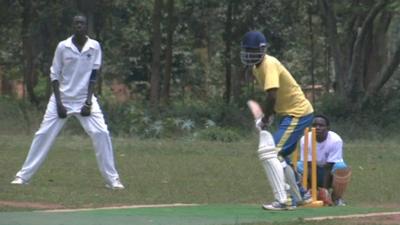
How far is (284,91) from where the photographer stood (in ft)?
34.8

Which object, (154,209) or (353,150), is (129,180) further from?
(353,150)

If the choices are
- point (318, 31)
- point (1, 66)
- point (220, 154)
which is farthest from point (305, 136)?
point (1, 66)

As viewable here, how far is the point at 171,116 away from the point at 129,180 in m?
13.9

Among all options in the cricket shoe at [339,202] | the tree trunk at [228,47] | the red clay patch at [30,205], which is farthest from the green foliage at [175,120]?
the red clay patch at [30,205]

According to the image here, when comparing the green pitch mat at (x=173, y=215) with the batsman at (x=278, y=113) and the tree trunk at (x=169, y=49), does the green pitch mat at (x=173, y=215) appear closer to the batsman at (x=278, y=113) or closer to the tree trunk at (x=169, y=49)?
the batsman at (x=278, y=113)

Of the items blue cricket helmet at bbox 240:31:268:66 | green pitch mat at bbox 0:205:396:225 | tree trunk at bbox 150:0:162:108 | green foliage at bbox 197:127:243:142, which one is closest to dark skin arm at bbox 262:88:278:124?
blue cricket helmet at bbox 240:31:268:66

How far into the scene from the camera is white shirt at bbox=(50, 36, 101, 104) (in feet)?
41.0

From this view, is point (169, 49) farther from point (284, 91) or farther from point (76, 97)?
point (284, 91)

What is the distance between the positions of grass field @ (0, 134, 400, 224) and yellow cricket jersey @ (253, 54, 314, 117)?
3.57 feet

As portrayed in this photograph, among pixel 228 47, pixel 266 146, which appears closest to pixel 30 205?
pixel 266 146

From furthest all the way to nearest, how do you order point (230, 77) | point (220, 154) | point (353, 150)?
point (230, 77), point (353, 150), point (220, 154)

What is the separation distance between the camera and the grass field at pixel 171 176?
11805 mm

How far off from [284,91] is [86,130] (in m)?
3.05

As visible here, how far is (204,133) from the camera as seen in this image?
2577cm
